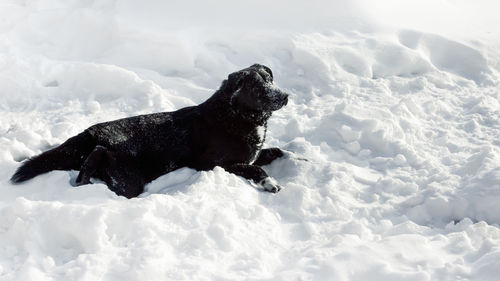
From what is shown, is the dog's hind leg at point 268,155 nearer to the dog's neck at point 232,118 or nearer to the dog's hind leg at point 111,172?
the dog's neck at point 232,118

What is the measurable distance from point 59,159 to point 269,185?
2056 mm

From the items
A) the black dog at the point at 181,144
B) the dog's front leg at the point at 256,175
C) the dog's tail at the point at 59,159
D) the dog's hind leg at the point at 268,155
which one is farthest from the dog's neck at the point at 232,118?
the dog's tail at the point at 59,159

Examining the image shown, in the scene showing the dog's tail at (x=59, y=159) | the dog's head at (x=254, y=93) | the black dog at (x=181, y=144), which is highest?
the dog's head at (x=254, y=93)

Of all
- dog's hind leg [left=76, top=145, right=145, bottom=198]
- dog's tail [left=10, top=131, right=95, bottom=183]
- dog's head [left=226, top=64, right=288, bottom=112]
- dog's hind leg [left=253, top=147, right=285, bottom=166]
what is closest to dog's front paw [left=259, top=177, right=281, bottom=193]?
dog's hind leg [left=253, top=147, right=285, bottom=166]

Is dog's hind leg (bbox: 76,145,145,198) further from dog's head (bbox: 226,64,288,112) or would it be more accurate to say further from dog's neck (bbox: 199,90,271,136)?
dog's head (bbox: 226,64,288,112)

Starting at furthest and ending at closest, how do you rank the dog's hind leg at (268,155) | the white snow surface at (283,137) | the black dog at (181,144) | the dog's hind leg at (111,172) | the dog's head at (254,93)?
the dog's hind leg at (268,155)
the dog's head at (254,93)
the black dog at (181,144)
the dog's hind leg at (111,172)
the white snow surface at (283,137)

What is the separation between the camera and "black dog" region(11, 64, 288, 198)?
5.14 metres

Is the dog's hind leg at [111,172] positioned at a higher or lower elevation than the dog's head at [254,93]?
lower

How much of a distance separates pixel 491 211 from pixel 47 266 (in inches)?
145

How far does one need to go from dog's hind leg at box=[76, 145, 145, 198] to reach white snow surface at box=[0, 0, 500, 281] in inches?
6.6

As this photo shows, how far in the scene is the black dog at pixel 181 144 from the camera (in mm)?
5137

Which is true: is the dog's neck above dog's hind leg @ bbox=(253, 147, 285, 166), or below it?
above

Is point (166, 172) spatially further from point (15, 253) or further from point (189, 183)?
point (15, 253)

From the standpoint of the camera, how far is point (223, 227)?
400cm
